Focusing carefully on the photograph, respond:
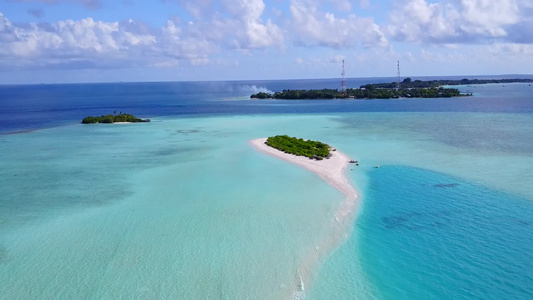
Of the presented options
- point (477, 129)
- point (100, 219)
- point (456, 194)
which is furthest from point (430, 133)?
point (100, 219)

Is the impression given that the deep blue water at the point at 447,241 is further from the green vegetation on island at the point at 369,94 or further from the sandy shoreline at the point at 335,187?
the green vegetation on island at the point at 369,94

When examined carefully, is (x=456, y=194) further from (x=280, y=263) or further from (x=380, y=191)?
(x=280, y=263)

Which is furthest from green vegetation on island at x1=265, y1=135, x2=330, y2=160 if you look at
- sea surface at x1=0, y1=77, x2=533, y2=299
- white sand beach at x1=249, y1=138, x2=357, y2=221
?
sea surface at x1=0, y1=77, x2=533, y2=299

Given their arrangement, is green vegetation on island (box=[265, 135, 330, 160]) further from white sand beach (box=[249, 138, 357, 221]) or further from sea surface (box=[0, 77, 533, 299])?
sea surface (box=[0, 77, 533, 299])

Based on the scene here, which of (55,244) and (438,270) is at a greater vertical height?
(55,244)

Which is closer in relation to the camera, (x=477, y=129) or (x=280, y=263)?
(x=280, y=263)

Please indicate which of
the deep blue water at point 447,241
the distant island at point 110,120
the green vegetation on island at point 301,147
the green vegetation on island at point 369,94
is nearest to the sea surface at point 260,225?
the deep blue water at point 447,241
